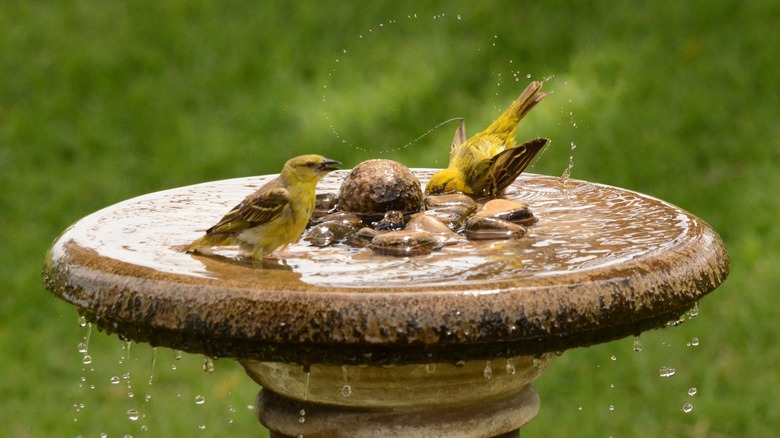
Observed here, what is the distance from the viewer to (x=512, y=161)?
411cm

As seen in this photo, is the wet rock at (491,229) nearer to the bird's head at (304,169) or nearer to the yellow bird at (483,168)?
the bird's head at (304,169)

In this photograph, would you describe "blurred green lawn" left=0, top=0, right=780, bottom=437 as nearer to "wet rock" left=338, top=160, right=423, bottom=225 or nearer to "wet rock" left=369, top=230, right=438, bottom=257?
"wet rock" left=338, top=160, right=423, bottom=225

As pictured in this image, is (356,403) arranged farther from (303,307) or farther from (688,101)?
(688,101)

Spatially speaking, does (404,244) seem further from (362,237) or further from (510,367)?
(510,367)

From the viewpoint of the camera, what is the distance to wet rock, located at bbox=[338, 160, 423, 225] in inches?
148

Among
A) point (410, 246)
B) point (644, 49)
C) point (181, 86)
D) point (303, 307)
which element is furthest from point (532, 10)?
point (303, 307)

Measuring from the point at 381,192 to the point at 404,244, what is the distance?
1.81 feet

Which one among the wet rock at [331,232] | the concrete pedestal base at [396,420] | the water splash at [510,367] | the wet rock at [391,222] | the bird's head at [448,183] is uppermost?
the wet rock at [331,232]

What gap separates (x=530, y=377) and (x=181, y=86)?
5.66 meters

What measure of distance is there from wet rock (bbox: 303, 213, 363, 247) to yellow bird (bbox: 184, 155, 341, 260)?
0.13 m

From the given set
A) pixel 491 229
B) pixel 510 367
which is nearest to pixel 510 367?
pixel 510 367

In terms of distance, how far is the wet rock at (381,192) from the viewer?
3.75 meters

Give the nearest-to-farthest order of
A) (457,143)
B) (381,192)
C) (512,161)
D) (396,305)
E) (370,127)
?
(396,305) < (381,192) < (512,161) < (457,143) < (370,127)

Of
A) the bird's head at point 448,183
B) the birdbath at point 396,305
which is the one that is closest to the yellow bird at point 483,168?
the bird's head at point 448,183
